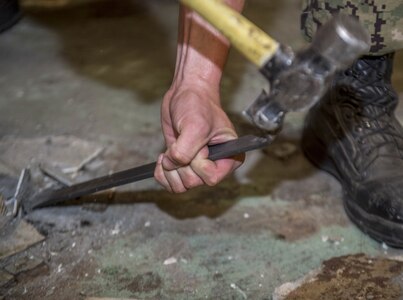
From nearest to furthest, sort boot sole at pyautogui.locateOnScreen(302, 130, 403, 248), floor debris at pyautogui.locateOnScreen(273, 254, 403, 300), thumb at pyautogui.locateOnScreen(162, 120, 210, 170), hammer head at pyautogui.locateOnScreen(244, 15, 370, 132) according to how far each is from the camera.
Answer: hammer head at pyautogui.locateOnScreen(244, 15, 370, 132), thumb at pyautogui.locateOnScreen(162, 120, 210, 170), floor debris at pyautogui.locateOnScreen(273, 254, 403, 300), boot sole at pyautogui.locateOnScreen(302, 130, 403, 248)

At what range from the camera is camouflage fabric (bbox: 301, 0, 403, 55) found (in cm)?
125

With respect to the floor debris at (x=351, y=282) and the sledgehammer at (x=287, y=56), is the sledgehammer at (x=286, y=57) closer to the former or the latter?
the sledgehammer at (x=287, y=56)

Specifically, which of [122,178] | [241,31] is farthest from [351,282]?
[241,31]

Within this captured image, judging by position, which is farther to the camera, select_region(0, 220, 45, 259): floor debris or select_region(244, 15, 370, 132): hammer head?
select_region(0, 220, 45, 259): floor debris

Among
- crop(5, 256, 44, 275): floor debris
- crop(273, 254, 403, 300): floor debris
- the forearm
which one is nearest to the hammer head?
the forearm

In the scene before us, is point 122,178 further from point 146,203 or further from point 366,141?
point 366,141

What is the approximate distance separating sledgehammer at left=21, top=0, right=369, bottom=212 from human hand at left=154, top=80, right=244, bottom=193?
0.15m

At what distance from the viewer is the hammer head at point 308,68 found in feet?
2.58

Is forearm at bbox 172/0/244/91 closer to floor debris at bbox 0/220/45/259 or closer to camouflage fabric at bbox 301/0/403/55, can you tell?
camouflage fabric at bbox 301/0/403/55

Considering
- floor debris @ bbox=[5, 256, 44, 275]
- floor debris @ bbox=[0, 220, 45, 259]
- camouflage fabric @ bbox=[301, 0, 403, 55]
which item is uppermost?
camouflage fabric @ bbox=[301, 0, 403, 55]

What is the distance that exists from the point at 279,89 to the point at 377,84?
1.98ft

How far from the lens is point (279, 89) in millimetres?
877

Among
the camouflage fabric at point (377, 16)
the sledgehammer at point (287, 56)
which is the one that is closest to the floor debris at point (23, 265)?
the sledgehammer at point (287, 56)

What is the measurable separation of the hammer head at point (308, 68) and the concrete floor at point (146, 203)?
0.44 m
